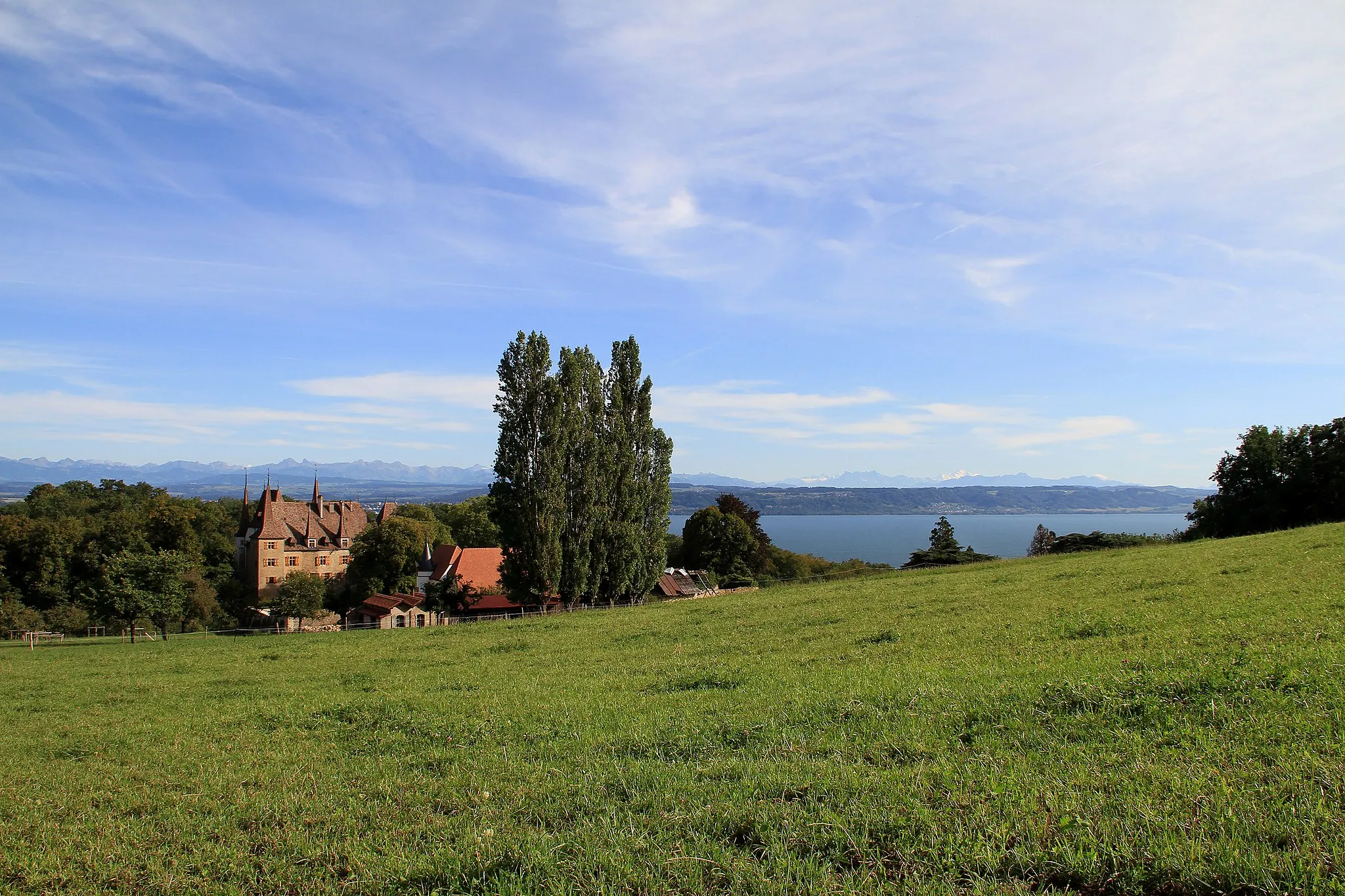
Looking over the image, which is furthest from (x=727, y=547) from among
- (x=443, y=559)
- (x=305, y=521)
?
(x=305, y=521)

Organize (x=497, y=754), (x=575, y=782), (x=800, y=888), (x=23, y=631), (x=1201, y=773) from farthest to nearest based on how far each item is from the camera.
Answer: (x=23, y=631) < (x=497, y=754) < (x=575, y=782) < (x=1201, y=773) < (x=800, y=888)

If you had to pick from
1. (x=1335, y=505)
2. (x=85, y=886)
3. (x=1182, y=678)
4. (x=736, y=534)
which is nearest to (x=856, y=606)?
(x=1182, y=678)

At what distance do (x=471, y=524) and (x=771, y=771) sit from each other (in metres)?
89.7

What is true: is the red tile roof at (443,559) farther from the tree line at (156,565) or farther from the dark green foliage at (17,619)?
the dark green foliage at (17,619)

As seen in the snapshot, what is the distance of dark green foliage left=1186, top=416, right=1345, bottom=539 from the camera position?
4266cm

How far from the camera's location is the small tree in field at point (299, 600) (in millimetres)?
56406

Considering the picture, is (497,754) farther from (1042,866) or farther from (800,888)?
(1042,866)

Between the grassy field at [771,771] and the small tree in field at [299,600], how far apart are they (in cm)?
4466

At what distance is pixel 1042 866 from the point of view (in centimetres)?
429

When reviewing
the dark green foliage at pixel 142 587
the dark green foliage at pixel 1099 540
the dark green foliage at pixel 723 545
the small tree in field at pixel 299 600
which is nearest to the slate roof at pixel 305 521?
the small tree in field at pixel 299 600

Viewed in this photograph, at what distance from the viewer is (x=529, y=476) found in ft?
125

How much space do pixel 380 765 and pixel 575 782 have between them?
112 inches

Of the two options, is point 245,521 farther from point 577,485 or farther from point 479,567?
point 577,485

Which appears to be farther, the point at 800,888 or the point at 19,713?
the point at 19,713
